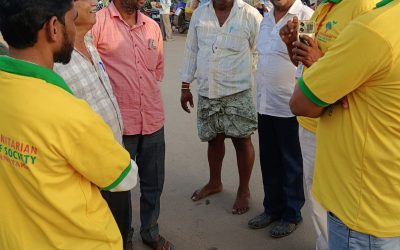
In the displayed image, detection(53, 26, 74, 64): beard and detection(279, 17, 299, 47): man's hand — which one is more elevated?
detection(53, 26, 74, 64): beard

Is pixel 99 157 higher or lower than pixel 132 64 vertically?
higher

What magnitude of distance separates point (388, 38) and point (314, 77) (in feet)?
0.90

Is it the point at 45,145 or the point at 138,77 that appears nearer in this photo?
the point at 45,145

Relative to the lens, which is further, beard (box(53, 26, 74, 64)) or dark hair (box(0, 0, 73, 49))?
beard (box(53, 26, 74, 64))

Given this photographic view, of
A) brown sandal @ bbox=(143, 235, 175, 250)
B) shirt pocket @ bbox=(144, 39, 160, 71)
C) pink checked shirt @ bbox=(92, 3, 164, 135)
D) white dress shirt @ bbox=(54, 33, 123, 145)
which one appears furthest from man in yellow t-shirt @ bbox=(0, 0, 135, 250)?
brown sandal @ bbox=(143, 235, 175, 250)

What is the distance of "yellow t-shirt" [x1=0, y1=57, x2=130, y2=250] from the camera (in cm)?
138

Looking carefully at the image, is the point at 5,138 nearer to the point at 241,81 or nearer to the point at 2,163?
the point at 2,163

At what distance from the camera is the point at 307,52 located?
1.95m

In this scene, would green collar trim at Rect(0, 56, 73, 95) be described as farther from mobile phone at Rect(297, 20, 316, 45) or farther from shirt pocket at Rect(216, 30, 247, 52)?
shirt pocket at Rect(216, 30, 247, 52)

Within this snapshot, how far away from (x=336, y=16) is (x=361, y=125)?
0.88 meters

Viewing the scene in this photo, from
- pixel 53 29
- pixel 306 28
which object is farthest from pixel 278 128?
pixel 53 29

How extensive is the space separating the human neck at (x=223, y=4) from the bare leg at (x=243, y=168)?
1.10 m

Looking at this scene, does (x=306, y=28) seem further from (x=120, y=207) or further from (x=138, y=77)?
(x=120, y=207)

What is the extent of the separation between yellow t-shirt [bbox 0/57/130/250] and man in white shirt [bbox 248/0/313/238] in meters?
1.89
